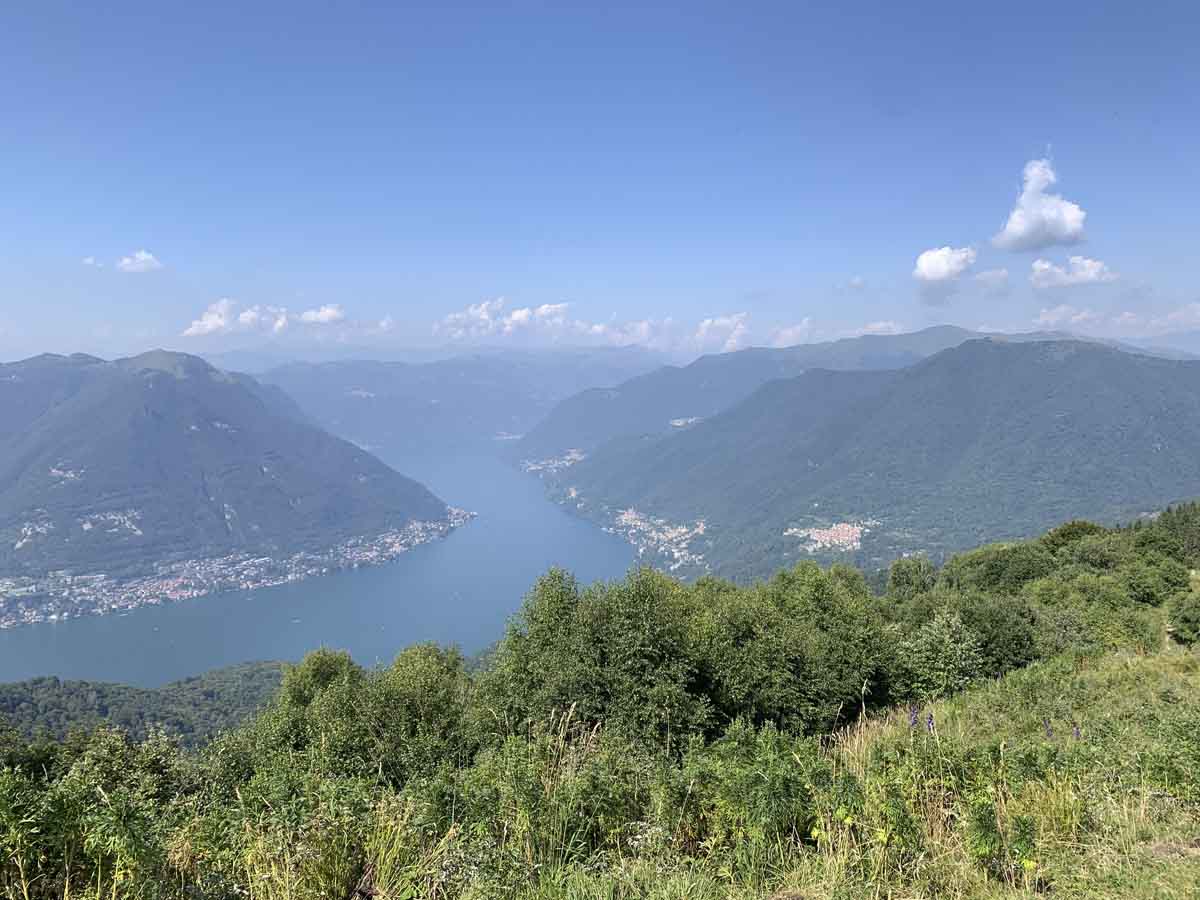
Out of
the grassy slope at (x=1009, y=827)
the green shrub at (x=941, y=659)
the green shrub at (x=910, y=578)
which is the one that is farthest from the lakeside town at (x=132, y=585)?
the grassy slope at (x=1009, y=827)

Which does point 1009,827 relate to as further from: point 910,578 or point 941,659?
point 910,578

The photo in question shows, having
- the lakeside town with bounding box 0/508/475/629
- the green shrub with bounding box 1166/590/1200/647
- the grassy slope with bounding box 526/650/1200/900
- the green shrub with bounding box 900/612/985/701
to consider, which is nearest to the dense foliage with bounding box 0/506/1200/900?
the grassy slope with bounding box 526/650/1200/900

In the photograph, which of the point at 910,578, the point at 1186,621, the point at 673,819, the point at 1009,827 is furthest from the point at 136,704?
the point at 1186,621

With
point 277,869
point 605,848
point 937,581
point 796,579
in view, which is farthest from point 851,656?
point 937,581

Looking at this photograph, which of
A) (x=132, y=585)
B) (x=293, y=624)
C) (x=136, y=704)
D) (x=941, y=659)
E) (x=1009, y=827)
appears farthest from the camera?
(x=132, y=585)

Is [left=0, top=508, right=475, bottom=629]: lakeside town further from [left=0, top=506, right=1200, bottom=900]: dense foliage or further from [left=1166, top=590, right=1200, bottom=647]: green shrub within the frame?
[left=1166, top=590, right=1200, bottom=647]: green shrub
